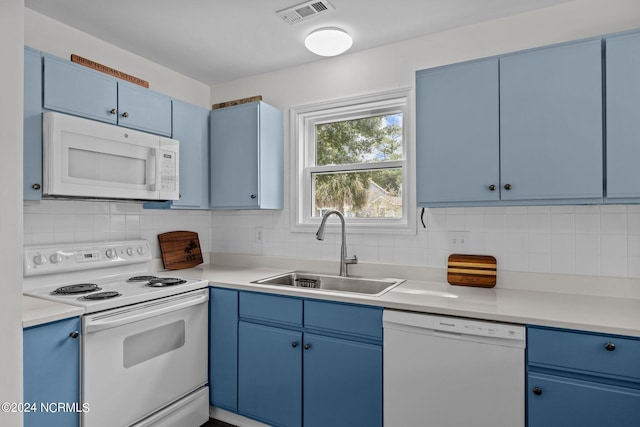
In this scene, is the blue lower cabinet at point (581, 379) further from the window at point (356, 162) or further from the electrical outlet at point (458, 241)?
the window at point (356, 162)

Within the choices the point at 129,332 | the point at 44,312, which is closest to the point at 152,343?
the point at 129,332

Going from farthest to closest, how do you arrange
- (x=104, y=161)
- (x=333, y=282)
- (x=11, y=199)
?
(x=333, y=282), (x=104, y=161), (x=11, y=199)

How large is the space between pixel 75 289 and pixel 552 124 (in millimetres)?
2567

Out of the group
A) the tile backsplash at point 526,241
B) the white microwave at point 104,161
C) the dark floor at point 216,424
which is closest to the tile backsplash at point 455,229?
the tile backsplash at point 526,241

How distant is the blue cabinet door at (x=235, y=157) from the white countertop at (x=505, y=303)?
683 mm

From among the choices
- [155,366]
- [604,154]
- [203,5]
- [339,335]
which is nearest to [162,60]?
[203,5]

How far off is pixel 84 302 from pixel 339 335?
1.24 m

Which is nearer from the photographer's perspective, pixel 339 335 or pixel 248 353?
pixel 339 335

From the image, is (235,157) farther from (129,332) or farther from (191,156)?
(129,332)

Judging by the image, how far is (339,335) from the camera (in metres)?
1.93

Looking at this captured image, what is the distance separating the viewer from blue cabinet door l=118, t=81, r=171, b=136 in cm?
220

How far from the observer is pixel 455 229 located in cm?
228

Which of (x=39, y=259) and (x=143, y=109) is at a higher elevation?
(x=143, y=109)

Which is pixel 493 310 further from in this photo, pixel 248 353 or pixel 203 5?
pixel 203 5
